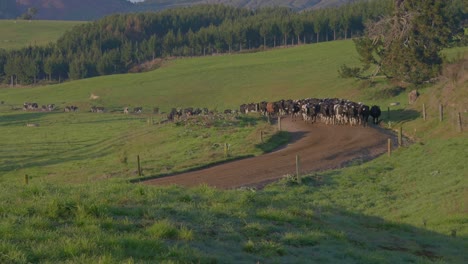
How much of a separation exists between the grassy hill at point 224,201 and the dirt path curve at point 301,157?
182 cm

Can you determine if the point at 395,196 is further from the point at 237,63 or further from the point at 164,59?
the point at 164,59

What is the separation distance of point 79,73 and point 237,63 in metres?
53.0

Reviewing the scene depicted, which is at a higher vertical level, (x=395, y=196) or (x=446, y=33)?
(x=446, y=33)

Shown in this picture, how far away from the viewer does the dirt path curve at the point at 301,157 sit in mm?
28453

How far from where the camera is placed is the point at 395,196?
2402 cm

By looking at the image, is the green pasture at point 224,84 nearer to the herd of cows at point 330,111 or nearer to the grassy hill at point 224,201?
the herd of cows at point 330,111

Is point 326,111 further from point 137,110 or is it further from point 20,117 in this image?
point 20,117

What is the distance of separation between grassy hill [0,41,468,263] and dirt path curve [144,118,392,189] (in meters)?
1.82

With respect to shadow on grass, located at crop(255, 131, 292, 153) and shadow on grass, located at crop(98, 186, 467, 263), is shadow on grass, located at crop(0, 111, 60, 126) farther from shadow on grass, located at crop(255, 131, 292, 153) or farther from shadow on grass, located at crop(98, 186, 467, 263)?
shadow on grass, located at crop(98, 186, 467, 263)

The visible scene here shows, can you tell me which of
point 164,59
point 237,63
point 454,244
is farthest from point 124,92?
point 454,244

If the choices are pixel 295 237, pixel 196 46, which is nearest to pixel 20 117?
pixel 295 237

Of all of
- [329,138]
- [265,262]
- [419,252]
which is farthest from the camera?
[329,138]

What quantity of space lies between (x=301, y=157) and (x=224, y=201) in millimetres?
18938

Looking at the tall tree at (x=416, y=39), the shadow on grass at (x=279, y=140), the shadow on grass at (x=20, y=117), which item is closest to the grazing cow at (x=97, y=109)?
the shadow on grass at (x=20, y=117)
